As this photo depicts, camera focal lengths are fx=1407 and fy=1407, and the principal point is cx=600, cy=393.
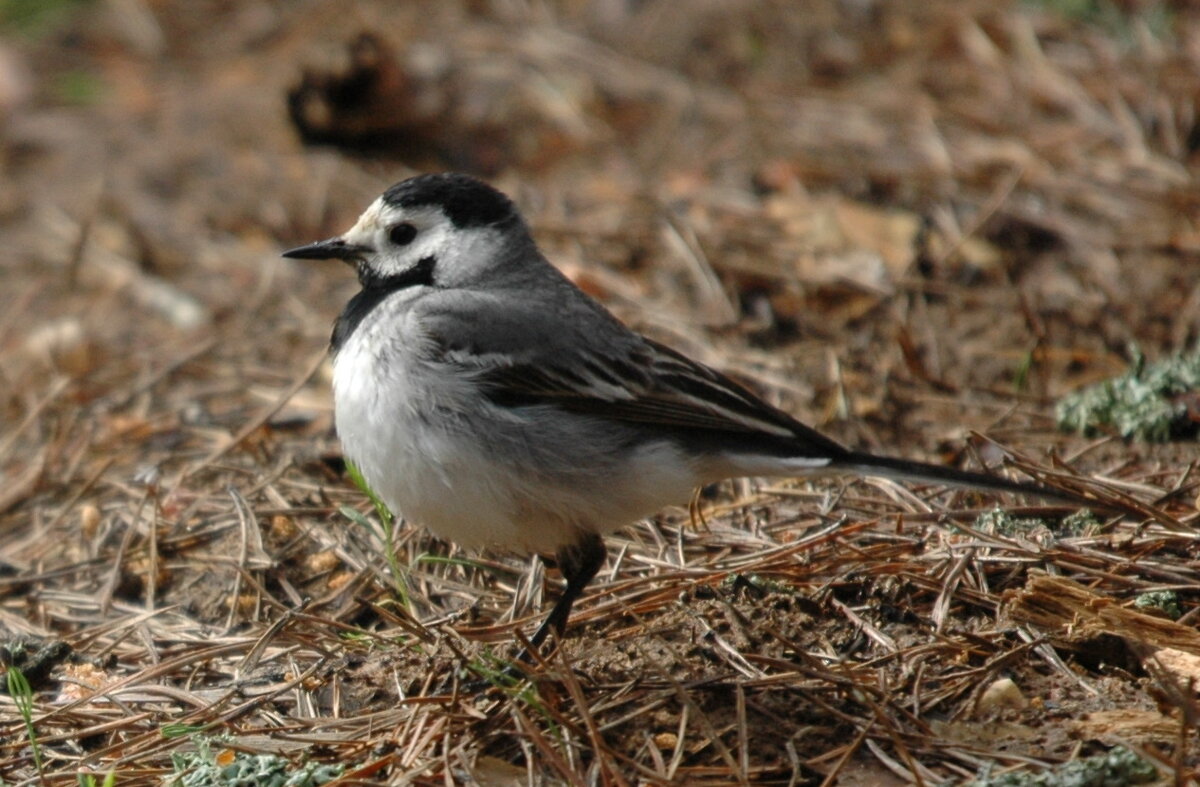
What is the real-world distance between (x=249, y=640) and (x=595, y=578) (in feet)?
3.79

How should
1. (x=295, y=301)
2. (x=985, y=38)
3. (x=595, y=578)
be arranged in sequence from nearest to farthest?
(x=595, y=578)
(x=295, y=301)
(x=985, y=38)

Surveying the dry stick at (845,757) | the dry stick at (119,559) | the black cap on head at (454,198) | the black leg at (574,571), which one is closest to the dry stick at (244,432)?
the dry stick at (119,559)

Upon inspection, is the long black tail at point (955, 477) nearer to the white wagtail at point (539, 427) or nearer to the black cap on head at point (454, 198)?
the white wagtail at point (539, 427)

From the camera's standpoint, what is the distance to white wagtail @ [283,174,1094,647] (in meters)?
4.16

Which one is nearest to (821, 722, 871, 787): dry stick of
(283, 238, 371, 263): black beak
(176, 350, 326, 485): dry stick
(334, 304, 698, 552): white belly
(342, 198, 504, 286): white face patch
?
(334, 304, 698, 552): white belly

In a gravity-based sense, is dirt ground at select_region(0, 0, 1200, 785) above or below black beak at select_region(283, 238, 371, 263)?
below

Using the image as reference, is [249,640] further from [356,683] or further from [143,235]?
[143,235]

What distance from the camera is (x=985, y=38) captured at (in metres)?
8.67

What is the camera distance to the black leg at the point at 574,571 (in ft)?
14.1

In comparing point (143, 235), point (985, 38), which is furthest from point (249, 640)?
point (985, 38)

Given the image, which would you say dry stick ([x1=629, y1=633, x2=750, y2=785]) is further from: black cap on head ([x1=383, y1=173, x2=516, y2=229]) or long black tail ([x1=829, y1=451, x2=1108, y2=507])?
black cap on head ([x1=383, y1=173, x2=516, y2=229])

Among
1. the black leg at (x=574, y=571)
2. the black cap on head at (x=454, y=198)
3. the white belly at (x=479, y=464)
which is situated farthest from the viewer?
the black cap on head at (x=454, y=198)

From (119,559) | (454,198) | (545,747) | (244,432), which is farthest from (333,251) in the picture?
(545,747)

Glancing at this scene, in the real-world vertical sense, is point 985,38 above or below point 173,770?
above
